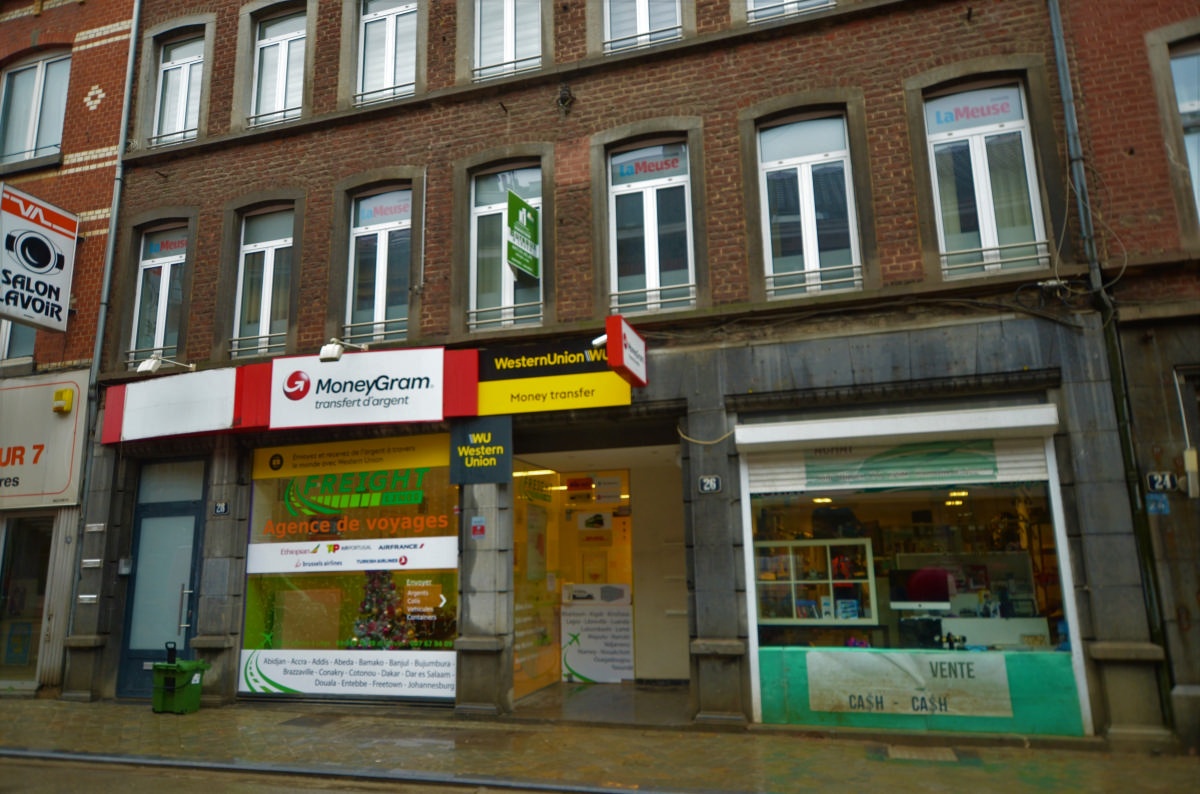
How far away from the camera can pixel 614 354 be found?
28.4ft

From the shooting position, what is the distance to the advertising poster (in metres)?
10.7

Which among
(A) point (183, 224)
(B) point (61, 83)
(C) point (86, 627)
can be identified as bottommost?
(C) point (86, 627)

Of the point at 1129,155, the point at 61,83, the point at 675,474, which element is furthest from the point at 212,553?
the point at 1129,155

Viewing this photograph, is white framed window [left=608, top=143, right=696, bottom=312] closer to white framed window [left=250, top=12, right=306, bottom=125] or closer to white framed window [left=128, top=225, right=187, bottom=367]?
white framed window [left=250, top=12, right=306, bottom=125]

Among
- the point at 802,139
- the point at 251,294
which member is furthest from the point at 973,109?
the point at 251,294

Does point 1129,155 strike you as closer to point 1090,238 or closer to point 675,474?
point 1090,238

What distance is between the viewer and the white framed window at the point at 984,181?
9.20 m

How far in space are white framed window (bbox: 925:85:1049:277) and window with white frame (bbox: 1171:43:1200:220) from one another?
1.50 m

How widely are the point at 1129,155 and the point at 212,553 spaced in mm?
12359

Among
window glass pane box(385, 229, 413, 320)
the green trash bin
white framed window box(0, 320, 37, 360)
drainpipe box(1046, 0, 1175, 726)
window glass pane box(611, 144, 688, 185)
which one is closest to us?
drainpipe box(1046, 0, 1175, 726)

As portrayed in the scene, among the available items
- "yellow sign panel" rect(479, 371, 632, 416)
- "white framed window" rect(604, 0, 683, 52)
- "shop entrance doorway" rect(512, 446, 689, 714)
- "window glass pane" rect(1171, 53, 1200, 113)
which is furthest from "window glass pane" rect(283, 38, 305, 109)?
"window glass pane" rect(1171, 53, 1200, 113)

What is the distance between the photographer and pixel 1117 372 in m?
8.28

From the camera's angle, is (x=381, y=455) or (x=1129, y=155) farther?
(x=381, y=455)

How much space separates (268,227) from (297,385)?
3001 millimetres
